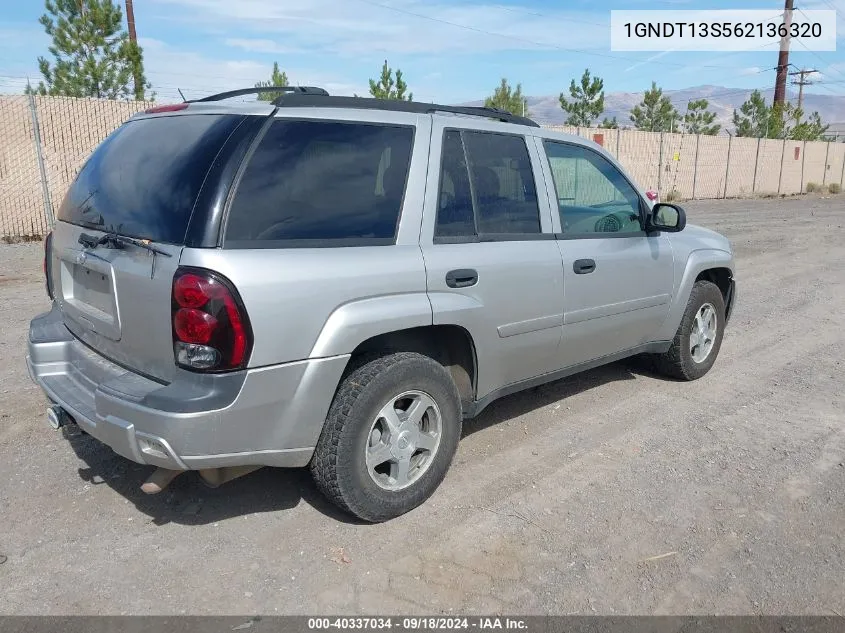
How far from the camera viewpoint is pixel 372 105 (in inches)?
133

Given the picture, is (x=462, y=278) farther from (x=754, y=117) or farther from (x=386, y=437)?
(x=754, y=117)

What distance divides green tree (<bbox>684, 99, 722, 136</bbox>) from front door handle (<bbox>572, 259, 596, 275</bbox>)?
3729 centimetres

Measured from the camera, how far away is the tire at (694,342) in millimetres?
5254

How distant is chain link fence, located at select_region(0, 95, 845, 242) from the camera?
12156mm

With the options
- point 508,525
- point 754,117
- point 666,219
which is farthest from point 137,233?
point 754,117

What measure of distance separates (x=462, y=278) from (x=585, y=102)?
2994 centimetres

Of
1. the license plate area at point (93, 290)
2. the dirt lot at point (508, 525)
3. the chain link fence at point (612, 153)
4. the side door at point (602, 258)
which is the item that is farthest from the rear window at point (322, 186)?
the chain link fence at point (612, 153)

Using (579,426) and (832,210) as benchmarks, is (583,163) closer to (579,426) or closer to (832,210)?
(579,426)

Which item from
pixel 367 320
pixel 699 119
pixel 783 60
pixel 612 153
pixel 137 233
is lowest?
pixel 367 320

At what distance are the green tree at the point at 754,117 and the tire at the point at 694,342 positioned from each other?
3831cm

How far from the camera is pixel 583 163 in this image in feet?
15.0

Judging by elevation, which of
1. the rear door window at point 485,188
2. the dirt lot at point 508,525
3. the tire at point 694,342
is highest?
the rear door window at point 485,188

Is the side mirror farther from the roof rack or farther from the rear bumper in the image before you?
the rear bumper

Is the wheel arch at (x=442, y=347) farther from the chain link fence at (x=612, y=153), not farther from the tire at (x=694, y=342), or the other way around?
the chain link fence at (x=612, y=153)
